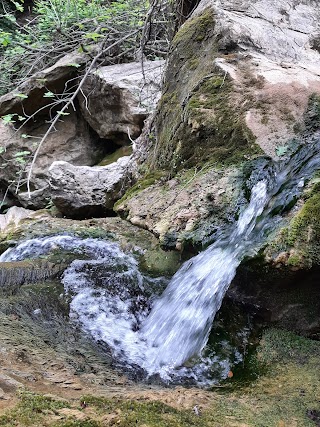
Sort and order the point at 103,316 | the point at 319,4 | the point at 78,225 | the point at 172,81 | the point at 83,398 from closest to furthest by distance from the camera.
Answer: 1. the point at 83,398
2. the point at 103,316
3. the point at 78,225
4. the point at 172,81
5. the point at 319,4

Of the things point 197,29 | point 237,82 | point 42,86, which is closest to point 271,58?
point 237,82

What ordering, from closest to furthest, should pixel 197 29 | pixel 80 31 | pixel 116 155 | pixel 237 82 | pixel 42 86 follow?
1. pixel 237 82
2. pixel 197 29
3. pixel 80 31
4. pixel 42 86
5. pixel 116 155

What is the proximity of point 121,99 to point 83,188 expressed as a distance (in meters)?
2.51

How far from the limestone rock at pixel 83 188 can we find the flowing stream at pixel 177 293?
258 centimetres

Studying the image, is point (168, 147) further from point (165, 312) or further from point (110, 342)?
point (110, 342)

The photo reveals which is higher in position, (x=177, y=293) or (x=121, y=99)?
(x=177, y=293)

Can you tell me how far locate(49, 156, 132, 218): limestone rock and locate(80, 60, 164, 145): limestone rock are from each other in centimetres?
173

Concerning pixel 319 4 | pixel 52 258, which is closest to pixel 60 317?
pixel 52 258

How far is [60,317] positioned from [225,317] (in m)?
1.04

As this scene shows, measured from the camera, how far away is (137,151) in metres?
5.19

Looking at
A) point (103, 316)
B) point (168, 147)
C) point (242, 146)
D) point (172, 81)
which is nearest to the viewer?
point (103, 316)

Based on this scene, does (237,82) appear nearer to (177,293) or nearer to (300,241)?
(300,241)

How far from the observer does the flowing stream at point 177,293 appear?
2348mm

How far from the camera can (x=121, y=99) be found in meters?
7.63
